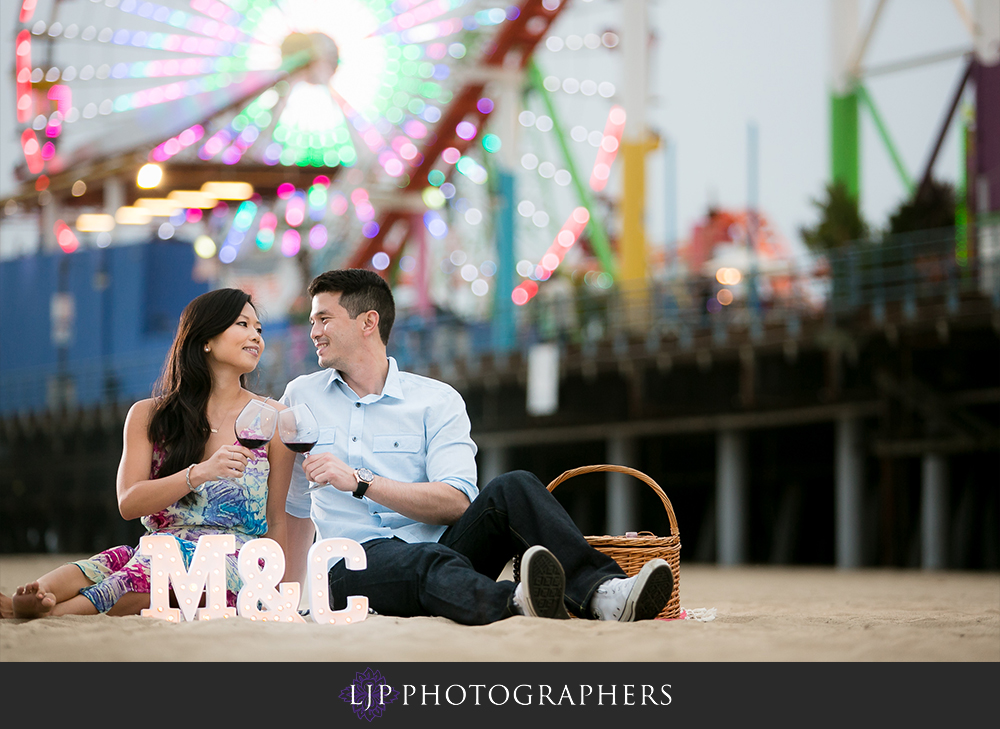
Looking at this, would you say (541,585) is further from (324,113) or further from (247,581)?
(324,113)

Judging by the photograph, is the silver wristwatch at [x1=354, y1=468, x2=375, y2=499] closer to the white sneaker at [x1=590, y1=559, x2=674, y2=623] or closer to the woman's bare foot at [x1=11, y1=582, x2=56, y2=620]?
the white sneaker at [x1=590, y1=559, x2=674, y2=623]

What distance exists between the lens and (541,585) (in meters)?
4.10

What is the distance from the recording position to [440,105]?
88.1ft

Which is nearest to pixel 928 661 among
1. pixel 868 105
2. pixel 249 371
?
pixel 249 371

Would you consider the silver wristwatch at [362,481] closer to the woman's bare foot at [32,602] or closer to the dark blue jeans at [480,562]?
the dark blue jeans at [480,562]

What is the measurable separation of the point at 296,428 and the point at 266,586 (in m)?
0.54

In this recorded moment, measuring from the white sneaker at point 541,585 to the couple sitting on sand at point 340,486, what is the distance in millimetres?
114

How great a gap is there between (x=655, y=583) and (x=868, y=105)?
1923 cm

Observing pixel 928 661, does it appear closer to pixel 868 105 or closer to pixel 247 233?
pixel 868 105

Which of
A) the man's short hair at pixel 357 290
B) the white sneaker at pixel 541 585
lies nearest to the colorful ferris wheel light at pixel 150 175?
the man's short hair at pixel 357 290

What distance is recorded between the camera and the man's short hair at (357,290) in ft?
15.4

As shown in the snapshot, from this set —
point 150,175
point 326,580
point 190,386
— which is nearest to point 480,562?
point 326,580

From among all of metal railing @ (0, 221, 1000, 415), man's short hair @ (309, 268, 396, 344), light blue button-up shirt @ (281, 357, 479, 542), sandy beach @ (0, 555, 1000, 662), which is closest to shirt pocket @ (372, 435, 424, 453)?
light blue button-up shirt @ (281, 357, 479, 542)
